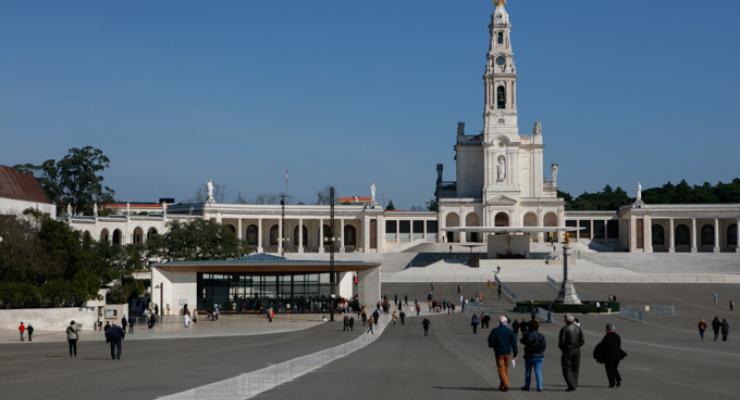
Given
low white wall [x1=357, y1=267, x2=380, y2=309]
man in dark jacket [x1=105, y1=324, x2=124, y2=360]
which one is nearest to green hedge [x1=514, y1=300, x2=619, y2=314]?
low white wall [x1=357, y1=267, x2=380, y2=309]

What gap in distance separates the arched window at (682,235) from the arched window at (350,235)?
4233cm

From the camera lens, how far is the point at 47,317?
51.6 metres

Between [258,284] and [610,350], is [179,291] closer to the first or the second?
[258,284]

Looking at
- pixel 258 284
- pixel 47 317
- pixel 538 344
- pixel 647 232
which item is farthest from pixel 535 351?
pixel 647 232

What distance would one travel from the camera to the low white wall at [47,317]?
165ft

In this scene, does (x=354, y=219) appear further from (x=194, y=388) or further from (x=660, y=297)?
(x=194, y=388)

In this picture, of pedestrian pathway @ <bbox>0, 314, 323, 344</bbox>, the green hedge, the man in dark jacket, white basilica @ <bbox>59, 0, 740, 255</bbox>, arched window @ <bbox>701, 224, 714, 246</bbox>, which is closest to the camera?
the man in dark jacket

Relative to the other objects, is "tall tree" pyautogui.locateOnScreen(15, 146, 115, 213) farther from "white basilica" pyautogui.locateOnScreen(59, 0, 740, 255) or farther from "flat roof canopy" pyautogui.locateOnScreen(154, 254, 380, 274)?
"flat roof canopy" pyautogui.locateOnScreen(154, 254, 380, 274)

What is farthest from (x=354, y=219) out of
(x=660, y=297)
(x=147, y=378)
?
Answer: (x=147, y=378)

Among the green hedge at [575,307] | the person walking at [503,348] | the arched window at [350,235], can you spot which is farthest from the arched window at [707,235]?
the person walking at [503,348]

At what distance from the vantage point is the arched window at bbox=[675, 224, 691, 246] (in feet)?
415

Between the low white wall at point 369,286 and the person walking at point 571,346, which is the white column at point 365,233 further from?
the person walking at point 571,346

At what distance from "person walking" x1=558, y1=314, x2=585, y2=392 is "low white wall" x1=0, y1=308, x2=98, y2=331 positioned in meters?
38.7

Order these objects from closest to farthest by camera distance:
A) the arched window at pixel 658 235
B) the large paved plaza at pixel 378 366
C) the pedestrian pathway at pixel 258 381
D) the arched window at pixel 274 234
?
the pedestrian pathway at pixel 258 381, the large paved plaza at pixel 378 366, the arched window at pixel 658 235, the arched window at pixel 274 234
